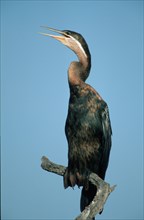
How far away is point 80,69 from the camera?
18.9ft

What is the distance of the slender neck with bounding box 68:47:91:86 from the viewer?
571 cm

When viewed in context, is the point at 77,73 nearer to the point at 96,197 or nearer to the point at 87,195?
the point at 87,195

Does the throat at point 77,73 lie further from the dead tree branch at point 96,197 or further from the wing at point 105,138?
the dead tree branch at point 96,197

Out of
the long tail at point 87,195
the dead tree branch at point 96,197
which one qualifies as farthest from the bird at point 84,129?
the dead tree branch at point 96,197

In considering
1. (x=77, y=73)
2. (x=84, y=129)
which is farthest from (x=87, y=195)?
(x=77, y=73)

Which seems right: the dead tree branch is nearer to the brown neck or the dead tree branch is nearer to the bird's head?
the brown neck

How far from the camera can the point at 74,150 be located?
5.58 m

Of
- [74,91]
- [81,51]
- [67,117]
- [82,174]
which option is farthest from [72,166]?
[81,51]

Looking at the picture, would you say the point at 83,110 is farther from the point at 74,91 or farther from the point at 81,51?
the point at 81,51

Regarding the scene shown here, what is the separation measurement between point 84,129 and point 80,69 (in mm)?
866

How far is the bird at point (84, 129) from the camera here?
5.54 meters

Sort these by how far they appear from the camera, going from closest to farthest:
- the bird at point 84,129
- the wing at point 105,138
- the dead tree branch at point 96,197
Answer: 1. the dead tree branch at point 96,197
2. the bird at point 84,129
3. the wing at point 105,138

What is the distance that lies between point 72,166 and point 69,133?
17.8 inches

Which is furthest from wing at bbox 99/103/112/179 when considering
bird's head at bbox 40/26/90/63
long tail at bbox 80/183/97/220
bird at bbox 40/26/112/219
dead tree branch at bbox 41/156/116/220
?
bird's head at bbox 40/26/90/63
